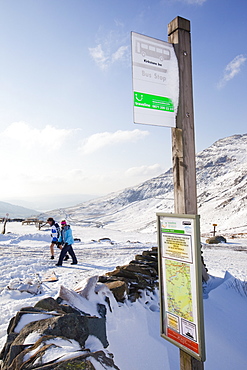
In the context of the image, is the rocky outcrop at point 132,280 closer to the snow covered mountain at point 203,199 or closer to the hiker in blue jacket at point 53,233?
the hiker in blue jacket at point 53,233

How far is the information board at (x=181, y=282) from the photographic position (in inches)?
97.6

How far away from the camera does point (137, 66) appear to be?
281 centimetres

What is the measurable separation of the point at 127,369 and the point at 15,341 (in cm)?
140

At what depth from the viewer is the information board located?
2479 mm

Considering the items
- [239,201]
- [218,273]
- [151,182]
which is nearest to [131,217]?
[239,201]

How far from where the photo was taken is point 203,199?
277 feet

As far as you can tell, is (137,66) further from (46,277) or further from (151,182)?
(151,182)

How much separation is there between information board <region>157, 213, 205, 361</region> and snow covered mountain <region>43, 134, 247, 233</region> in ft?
155

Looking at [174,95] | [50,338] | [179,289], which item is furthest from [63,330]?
[174,95]

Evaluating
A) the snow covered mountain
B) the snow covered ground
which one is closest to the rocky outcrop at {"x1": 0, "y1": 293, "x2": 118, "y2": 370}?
the snow covered ground

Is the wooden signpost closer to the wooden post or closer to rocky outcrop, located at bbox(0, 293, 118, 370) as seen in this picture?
the wooden post

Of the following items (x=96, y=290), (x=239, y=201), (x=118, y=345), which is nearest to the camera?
(x=118, y=345)

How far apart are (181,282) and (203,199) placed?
8600cm

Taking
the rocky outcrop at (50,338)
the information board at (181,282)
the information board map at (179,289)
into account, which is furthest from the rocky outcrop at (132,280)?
the information board map at (179,289)
